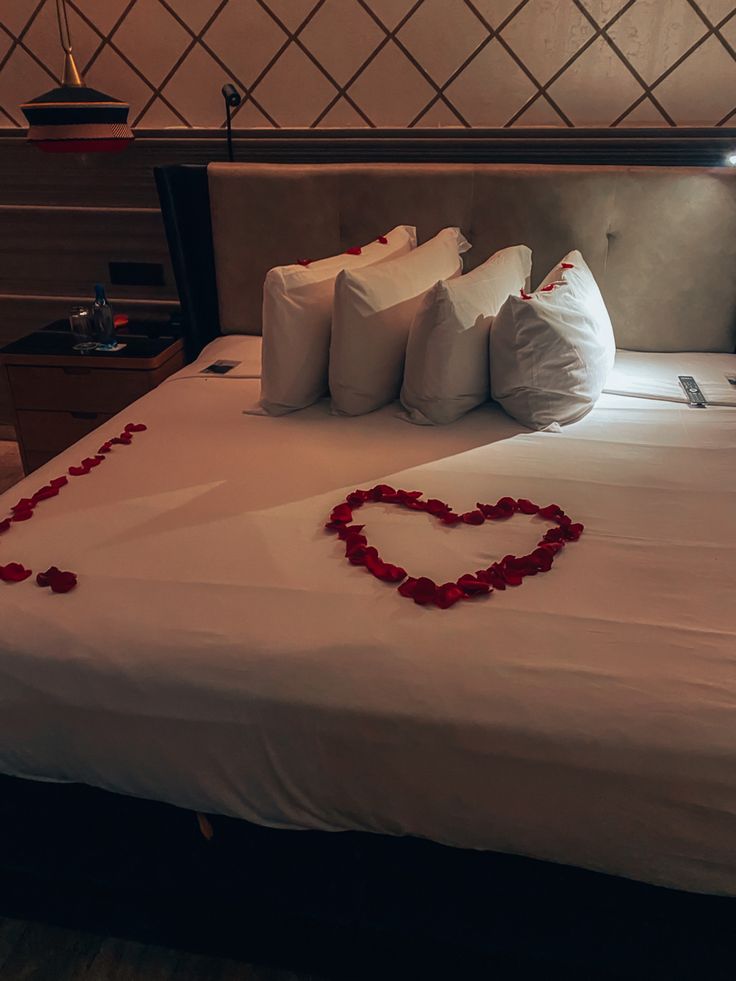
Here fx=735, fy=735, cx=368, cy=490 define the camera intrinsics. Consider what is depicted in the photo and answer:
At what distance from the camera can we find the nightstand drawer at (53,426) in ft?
8.25

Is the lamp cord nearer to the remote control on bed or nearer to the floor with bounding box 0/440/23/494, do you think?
the floor with bounding box 0/440/23/494

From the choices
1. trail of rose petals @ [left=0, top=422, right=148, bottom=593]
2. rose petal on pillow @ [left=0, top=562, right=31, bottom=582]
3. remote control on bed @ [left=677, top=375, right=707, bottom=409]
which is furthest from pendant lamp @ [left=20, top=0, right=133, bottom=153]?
remote control on bed @ [left=677, top=375, right=707, bottom=409]

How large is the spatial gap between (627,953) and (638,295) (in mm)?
1893

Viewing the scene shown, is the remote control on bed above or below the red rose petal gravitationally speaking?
above

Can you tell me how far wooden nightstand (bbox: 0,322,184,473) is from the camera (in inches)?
95.8

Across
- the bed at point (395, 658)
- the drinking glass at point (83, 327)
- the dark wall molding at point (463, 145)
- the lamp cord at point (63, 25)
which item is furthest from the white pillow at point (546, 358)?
the lamp cord at point (63, 25)

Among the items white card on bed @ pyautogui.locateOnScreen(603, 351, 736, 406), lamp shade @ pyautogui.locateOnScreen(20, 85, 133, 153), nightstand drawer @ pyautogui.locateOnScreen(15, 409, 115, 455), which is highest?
lamp shade @ pyautogui.locateOnScreen(20, 85, 133, 153)

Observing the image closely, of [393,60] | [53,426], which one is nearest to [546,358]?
[393,60]

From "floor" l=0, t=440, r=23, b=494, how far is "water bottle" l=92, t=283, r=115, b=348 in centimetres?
72

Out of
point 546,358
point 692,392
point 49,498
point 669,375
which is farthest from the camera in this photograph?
point 669,375

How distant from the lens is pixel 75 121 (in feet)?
7.34

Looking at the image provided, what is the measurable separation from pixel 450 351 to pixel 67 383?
4.55ft

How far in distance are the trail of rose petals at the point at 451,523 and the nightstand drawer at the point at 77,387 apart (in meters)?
1.29

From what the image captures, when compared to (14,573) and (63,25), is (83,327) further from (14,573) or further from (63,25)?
(14,573)
